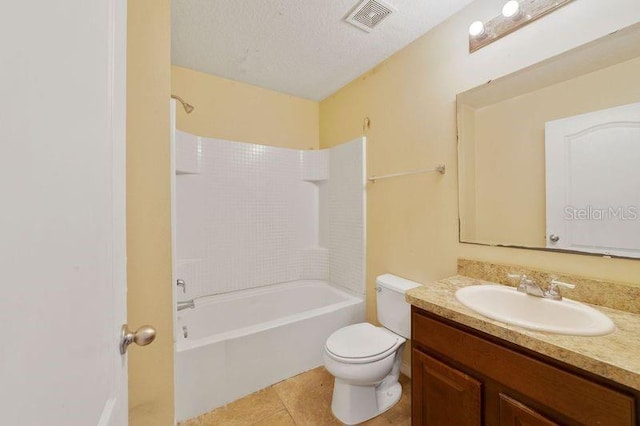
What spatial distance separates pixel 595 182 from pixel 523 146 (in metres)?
0.33

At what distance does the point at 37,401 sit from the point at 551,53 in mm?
1892

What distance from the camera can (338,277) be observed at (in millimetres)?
2523

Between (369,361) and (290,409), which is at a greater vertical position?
(369,361)

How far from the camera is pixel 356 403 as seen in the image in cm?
146

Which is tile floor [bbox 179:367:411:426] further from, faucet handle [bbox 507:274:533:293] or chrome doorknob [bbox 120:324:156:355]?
chrome doorknob [bbox 120:324:156:355]

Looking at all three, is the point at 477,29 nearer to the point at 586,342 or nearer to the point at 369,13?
the point at 369,13

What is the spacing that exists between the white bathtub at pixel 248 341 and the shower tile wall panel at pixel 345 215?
19cm

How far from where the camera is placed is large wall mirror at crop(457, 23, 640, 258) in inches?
39.8

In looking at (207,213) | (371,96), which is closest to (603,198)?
(371,96)

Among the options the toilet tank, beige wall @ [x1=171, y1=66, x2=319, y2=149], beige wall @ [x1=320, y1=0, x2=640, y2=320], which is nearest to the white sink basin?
beige wall @ [x1=320, y1=0, x2=640, y2=320]

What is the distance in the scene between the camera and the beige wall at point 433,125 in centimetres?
111

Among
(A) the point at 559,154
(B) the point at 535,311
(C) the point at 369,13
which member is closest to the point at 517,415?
(B) the point at 535,311

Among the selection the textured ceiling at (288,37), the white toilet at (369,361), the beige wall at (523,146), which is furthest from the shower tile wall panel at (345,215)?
the beige wall at (523,146)

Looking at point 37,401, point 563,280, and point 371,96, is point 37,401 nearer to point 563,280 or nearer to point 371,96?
point 563,280
